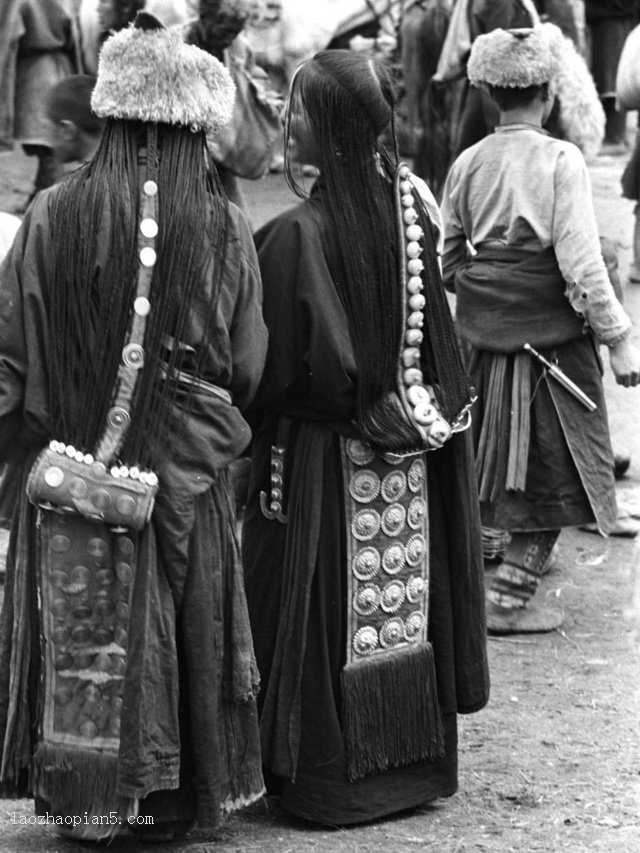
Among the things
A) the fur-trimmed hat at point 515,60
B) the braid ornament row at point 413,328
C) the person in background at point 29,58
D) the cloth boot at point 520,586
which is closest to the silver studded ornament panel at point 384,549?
the braid ornament row at point 413,328

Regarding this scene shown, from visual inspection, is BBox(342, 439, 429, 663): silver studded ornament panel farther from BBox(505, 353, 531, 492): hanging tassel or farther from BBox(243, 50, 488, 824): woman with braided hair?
BBox(505, 353, 531, 492): hanging tassel

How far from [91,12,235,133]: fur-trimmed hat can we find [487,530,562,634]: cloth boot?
2635 millimetres

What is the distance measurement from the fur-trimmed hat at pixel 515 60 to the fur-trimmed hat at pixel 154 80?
2.06 m

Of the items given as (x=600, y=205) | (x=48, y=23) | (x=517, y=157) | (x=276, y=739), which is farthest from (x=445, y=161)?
(x=276, y=739)

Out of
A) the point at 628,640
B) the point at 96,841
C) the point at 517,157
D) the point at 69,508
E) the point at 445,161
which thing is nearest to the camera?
the point at 69,508

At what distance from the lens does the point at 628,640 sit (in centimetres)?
617

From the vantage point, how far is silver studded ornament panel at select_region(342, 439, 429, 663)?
14.4 ft

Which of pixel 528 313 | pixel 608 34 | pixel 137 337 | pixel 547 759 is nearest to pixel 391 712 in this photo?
pixel 547 759

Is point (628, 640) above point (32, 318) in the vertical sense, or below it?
below

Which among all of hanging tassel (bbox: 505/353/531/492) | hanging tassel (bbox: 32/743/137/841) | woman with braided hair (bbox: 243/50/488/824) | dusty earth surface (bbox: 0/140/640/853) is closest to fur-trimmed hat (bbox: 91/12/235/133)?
woman with braided hair (bbox: 243/50/488/824)

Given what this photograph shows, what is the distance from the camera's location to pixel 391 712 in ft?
14.6

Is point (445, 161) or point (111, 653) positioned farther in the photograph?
point (445, 161)

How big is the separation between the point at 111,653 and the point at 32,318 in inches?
30.9

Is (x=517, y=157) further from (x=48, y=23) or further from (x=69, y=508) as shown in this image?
(x=48, y=23)
